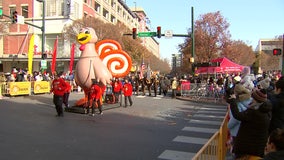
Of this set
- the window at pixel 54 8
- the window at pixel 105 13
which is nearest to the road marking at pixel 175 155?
the window at pixel 54 8

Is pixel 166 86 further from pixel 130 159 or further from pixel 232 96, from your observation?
pixel 232 96

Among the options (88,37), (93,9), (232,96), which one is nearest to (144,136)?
(232,96)

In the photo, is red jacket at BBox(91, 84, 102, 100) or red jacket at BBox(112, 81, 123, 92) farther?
red jacket at BBox(112, 81, 123, 92)

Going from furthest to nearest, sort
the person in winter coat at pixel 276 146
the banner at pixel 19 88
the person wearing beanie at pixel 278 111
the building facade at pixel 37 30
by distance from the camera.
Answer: the building facade at pixel 37 30
the banner at pixel 19 88
the person wearing beanie at pixel 278 111
the person in winter coat at pixel 276 146

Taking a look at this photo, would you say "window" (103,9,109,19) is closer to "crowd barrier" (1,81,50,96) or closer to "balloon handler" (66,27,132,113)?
"crowd barrier" (1,81,50,96)

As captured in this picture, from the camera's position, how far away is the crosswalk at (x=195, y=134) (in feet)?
23.7

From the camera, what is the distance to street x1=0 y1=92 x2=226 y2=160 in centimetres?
707

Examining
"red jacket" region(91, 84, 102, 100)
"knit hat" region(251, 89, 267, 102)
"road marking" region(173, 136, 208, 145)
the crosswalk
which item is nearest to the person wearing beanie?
"knit hat" region(251, 89, 267, 102)

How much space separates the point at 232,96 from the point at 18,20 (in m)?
21.3

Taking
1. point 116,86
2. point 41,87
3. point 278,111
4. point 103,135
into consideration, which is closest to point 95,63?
point 116,86

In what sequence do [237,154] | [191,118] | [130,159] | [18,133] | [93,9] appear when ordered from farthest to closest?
1. [93,9]
2. [191,118]
3. [18,133]
4. [130,159]
5. [237,154]

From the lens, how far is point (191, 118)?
12.8m

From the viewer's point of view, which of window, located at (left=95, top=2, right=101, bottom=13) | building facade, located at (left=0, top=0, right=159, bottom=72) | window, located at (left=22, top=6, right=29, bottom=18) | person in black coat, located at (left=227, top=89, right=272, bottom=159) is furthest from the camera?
window, located at (left=95, top=2, right=101, bottom=13)

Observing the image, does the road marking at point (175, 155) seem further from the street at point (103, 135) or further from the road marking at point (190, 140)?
the road marking at point (190, 140)
